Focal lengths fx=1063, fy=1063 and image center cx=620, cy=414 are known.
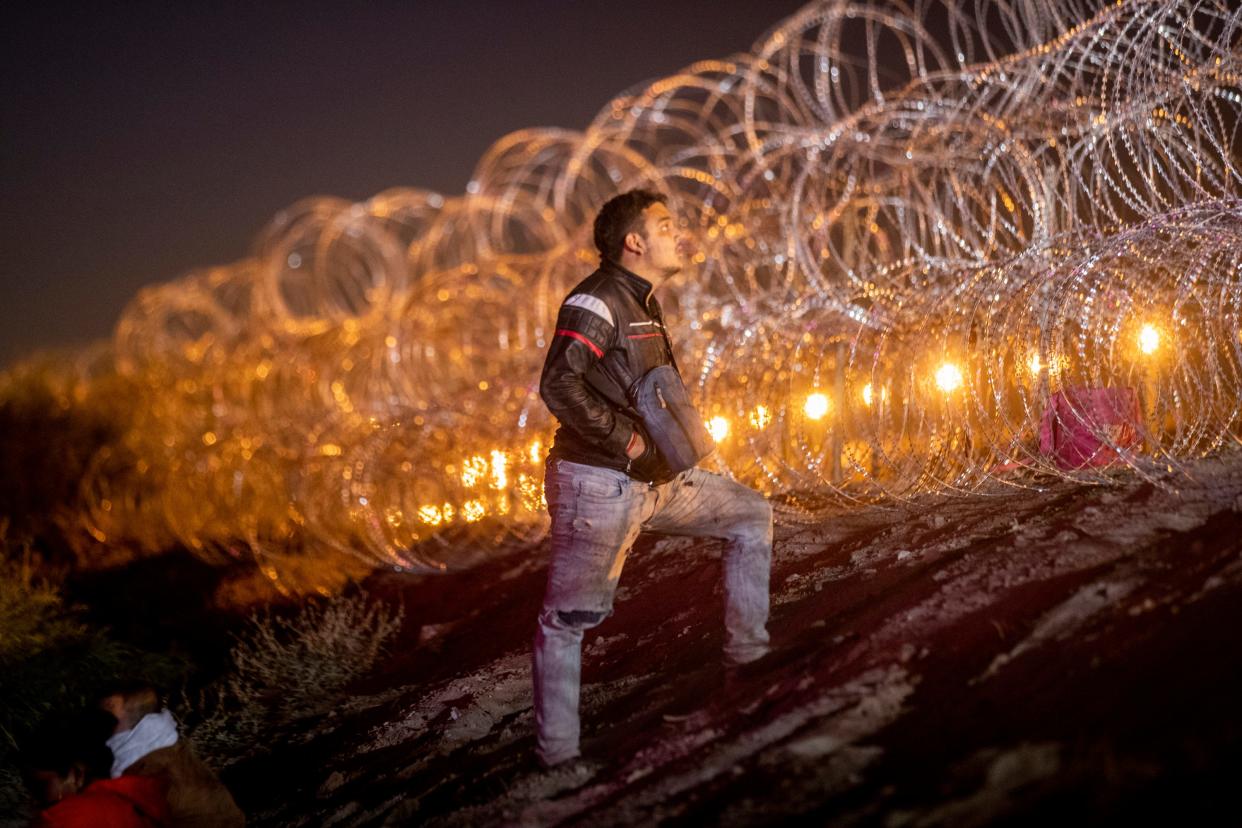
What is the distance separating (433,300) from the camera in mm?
10812

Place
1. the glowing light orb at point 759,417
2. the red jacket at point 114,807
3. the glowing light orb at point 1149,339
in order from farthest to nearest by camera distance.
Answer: the glowing light orb at point 759,417 < the glowing light orb at point 1149,339 < the red jacket at point 114,807

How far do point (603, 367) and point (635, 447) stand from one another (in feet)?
1.27

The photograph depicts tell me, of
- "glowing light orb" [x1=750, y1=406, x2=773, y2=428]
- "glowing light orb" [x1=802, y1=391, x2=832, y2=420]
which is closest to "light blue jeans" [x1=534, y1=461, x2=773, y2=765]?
"glowing light orb" [x1=750, y1=406, x2=773, y2=428]

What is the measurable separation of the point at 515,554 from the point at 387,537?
159 cm

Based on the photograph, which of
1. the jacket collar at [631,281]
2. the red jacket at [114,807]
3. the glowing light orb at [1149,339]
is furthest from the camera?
the glowing light orb at [1149,339]

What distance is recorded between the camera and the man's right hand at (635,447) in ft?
14.4

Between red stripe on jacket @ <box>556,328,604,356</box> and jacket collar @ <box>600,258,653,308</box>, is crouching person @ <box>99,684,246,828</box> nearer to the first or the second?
red stripe on jacket @ <box>556,328,604,356</box>

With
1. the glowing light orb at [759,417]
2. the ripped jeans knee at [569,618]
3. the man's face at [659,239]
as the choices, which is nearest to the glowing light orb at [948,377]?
the glowing light orb at [759,417]

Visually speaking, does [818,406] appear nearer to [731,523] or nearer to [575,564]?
[731,523]

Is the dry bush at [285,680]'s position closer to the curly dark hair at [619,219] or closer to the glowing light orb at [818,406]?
the glowing light orb at [818,406]

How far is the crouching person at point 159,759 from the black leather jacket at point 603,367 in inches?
88.3

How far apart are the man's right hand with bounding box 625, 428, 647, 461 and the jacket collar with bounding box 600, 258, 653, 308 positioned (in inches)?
24.0

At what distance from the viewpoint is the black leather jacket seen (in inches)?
171

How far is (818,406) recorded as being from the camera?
7.35 metres
